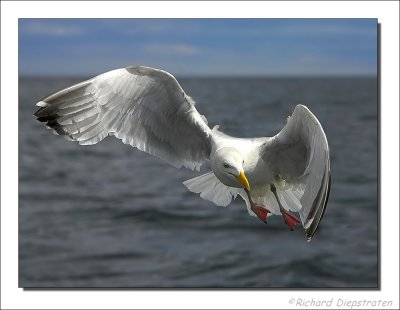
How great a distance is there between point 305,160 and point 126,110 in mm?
823

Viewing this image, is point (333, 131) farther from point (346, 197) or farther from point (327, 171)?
point (327, 171)

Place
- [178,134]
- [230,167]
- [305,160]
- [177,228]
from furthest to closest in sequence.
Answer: [177,228], [178,134], [305,160], [230,167]

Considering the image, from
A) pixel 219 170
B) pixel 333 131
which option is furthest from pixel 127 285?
pixel 333 131

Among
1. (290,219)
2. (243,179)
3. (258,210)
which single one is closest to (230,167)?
(243,179)

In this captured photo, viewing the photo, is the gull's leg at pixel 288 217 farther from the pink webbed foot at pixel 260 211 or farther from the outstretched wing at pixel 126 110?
the outstretched wing at pixel 126 110

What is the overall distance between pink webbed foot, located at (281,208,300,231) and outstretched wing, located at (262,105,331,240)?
137 mm

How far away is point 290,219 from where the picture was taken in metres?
3.53

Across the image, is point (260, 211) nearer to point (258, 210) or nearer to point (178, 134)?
point (258, 210)

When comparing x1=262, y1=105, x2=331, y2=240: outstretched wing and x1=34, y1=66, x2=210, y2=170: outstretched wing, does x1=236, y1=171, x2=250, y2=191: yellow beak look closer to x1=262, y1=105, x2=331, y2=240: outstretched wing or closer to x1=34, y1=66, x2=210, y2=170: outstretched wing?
x1=262, y1=105, x2=331, y2=240: outstretched wing

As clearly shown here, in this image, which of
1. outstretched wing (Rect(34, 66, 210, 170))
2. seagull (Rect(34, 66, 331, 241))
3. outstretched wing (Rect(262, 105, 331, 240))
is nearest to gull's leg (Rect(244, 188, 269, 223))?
seagull (Rect(34, 66, 331, 241))

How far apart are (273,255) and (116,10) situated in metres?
4.10

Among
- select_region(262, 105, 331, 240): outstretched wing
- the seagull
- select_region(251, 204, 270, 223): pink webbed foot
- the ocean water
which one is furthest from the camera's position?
the ocean water

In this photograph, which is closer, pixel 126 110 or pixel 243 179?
pixel 243 179

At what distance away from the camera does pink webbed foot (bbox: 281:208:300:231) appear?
3479mm
